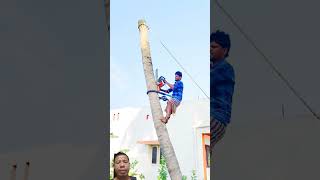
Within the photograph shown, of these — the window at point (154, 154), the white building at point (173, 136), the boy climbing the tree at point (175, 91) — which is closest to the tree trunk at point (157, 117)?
the boy climbing the tree at point (175, 91)

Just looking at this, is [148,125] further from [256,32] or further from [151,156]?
[256,32]

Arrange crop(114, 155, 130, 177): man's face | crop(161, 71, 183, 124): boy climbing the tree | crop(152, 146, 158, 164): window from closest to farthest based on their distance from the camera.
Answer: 1. crop(114, 155, 130, 177): man's face
2. crop(161, 71, 183, 124): boy climbing the tree
3. crop(152, 146, 158, 164): window

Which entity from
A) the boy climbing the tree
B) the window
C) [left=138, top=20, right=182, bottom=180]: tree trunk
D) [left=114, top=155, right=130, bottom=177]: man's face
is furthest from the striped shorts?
the window

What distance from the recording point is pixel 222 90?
7.20 feet

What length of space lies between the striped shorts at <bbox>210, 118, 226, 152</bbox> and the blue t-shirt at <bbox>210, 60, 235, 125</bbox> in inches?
0.9

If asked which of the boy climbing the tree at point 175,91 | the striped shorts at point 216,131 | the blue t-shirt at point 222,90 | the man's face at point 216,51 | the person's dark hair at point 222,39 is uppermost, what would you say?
the boy climbing the tree at point 175,91

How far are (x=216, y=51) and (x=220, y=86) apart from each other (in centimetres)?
18

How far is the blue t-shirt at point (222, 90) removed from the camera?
2105 mm

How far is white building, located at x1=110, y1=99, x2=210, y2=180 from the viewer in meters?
7.94

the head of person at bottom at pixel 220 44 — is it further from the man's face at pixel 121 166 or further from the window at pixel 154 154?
the window at pixel 154 154

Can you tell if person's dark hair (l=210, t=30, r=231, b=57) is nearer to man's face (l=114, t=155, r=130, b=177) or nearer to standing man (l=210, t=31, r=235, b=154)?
standing man (l=210, t=31, r=235, b=154)

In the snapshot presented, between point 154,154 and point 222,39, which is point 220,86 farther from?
point 154,154
